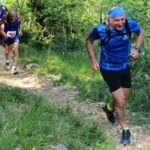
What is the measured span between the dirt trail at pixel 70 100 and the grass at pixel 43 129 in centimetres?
41

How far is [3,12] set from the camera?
1112 centimetres

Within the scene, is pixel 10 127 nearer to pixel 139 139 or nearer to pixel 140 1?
pixel 139 139

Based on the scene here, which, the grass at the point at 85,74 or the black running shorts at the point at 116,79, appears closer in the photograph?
the black running shorts at the point at 116,79

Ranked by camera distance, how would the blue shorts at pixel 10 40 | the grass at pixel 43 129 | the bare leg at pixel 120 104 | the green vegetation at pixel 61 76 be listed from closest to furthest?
1. the grass at pixel 43 129
2. the green vegetation at pixel 61 76
3. the bare leg at pixel 120 104
4. the blue shorts at pixel 10 40

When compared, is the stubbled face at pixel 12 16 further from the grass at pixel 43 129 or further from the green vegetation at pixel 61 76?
the grass at pixel 43 129

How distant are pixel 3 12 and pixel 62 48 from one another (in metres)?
4.93

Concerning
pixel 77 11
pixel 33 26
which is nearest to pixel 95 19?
pixel 77 11

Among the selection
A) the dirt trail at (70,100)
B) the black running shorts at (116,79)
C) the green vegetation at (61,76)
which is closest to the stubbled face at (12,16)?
the dirt trail at (70,100)

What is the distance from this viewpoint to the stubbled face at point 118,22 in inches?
245

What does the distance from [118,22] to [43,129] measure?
178cm

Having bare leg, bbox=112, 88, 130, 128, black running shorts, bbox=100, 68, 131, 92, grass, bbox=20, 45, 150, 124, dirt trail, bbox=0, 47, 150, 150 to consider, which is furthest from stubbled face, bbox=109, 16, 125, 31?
grass, bbox=20, 45, 150, 124

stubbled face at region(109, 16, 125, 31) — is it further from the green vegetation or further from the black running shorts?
the green vegetation

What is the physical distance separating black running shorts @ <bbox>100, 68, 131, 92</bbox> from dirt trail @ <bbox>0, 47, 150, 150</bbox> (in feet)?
2.54

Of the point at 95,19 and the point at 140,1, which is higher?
the point at 140,1
